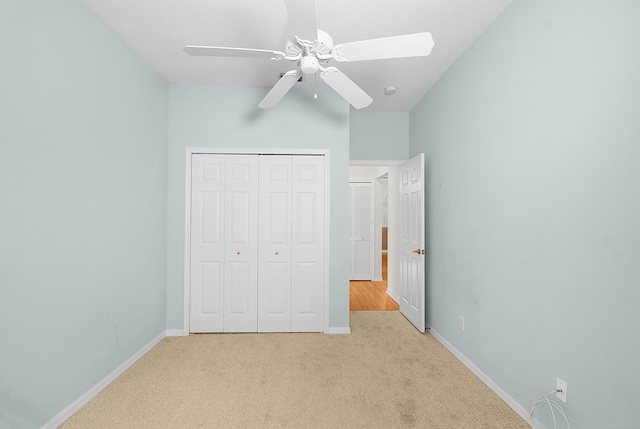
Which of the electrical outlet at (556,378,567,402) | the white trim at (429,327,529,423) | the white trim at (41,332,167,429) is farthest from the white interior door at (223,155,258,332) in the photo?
the electrical outlet at (556,378,567,402)

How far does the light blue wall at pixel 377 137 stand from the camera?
4059 millimetres

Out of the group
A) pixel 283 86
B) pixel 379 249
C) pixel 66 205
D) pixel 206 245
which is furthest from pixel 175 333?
pixel 379 249

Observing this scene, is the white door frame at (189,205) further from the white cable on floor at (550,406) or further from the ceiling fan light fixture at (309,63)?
the white cable on floor at (550,406)

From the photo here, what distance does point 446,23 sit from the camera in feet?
7.19

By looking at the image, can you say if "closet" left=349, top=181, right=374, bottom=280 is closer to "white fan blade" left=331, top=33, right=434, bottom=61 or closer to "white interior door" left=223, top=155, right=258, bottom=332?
"white interior door" left=223, top=155, right=258, bottom=332

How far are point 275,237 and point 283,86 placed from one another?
164 centimetres

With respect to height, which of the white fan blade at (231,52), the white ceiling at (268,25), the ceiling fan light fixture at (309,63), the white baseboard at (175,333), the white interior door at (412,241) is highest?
the white ceiling at (268,25)

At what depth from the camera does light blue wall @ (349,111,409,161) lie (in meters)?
4.06

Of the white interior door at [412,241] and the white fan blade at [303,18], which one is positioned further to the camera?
the white interior door at [412,241]

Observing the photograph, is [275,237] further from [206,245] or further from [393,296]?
[393,296]

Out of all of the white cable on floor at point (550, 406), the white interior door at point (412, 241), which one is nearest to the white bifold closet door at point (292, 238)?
the white interior door at point (412, 241)

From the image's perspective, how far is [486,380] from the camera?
2.25 meters

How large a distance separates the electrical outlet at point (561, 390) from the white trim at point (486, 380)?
0.32 metres

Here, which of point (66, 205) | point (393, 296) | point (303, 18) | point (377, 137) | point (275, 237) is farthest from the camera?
point (393, 296)
